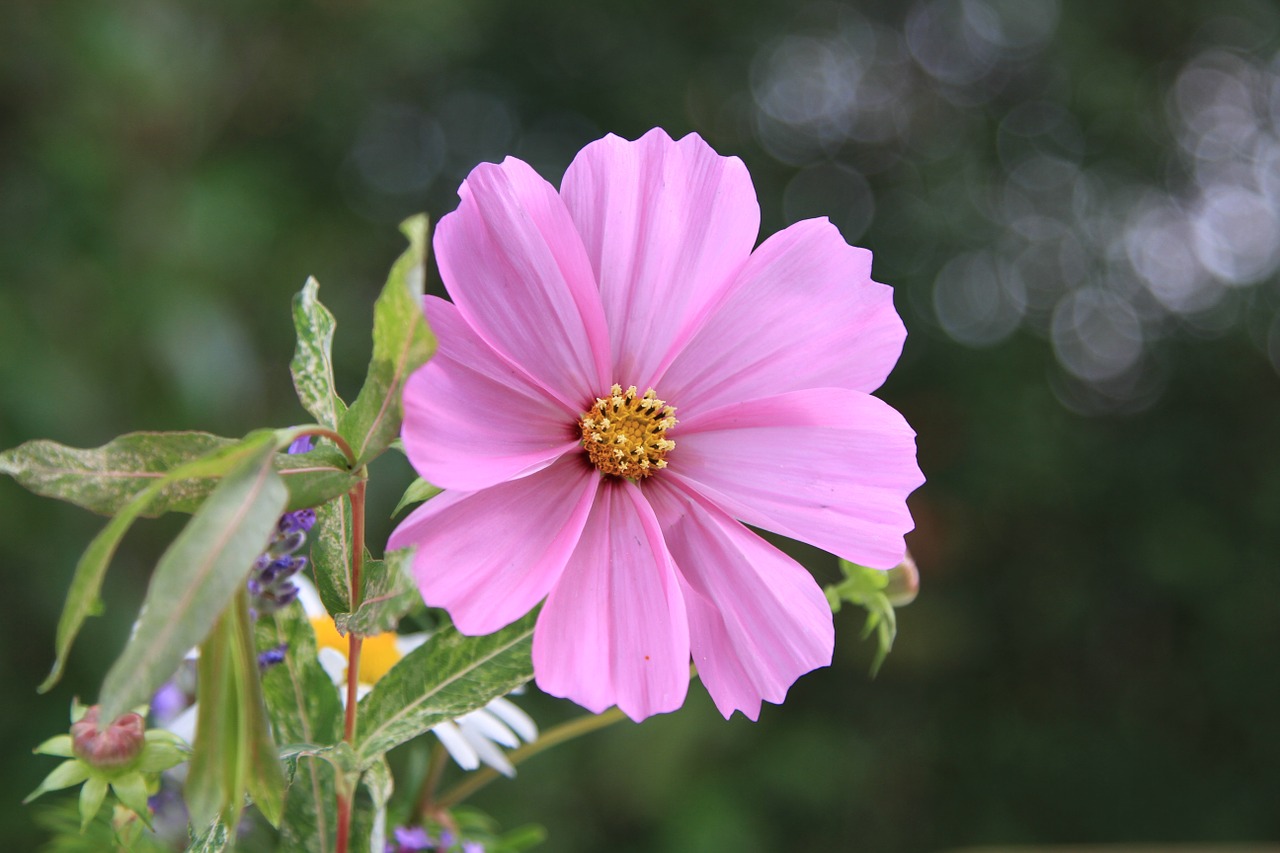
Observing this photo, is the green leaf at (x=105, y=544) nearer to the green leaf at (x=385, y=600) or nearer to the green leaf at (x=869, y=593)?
the green leaf at (x=385, y=600)

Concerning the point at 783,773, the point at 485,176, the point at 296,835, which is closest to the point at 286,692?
the point at 296,835

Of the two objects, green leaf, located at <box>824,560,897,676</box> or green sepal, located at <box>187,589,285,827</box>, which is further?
green leaf, located at <box>824,560,897,676</box>

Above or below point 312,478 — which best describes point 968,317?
above

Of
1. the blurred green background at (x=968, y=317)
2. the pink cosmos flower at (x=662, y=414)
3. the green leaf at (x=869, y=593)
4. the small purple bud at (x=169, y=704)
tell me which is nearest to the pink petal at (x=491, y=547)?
the pink cosmos flower at (x=662, y=414)

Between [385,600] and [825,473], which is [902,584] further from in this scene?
[385,600]

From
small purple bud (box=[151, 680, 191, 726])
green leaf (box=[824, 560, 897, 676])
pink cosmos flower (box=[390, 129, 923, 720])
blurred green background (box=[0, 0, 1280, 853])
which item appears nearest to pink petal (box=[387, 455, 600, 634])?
pink cosmos flower (box=[390, 129, 923, 720])

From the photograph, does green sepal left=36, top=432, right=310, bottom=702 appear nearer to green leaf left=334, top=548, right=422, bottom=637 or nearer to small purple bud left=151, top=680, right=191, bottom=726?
green leaf left=334, top=548, right=422, bottom=637

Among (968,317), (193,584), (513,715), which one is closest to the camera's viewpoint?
(193,584)

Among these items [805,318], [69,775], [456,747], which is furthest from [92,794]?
[805,318]
